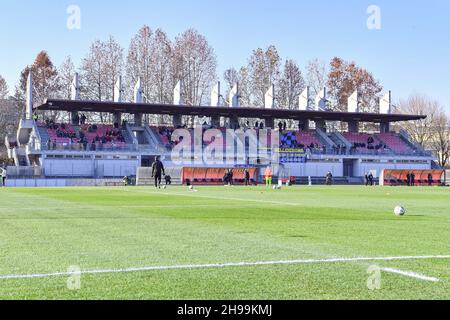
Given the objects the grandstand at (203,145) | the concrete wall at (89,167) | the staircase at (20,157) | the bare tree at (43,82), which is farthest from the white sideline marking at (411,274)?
the bare tree at (43,82)

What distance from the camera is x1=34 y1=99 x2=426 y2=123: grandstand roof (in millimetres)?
76688

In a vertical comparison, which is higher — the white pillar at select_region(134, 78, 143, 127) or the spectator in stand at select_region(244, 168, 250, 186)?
the white pillar at select_region(134, 78, 143, 127)

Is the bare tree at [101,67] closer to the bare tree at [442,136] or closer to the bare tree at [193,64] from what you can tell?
the bare tree at [193,64]

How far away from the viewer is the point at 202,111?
81562mm

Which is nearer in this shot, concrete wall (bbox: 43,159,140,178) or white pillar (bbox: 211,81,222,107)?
concrete wall (bbox: 43,159,140,178)

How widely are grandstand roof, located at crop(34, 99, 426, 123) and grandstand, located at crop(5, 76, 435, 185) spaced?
0.11 m

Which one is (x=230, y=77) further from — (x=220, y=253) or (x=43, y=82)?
(x=220, y=253)

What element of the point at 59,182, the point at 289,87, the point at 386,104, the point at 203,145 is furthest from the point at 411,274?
the point at 289,87

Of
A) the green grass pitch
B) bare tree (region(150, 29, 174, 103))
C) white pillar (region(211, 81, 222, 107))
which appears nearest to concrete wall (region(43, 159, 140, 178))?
white pillar (region(211, 81, 222, 107))

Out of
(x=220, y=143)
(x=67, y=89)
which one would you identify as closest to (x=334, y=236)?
(x=220, y=143)

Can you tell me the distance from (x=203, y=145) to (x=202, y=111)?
5966mm

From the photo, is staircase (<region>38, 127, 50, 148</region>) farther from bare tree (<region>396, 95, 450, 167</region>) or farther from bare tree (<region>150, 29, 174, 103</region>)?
bare tree (<region>396, 95, 450, 167</region>)
